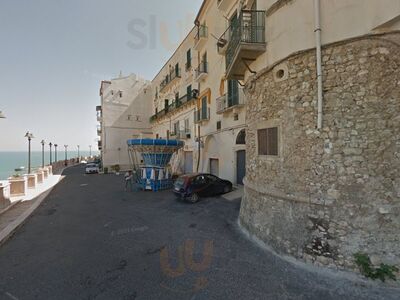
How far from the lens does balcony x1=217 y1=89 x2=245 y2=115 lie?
38.6ft

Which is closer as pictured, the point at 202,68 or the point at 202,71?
the point at 202,71

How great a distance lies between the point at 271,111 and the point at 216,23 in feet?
39.0

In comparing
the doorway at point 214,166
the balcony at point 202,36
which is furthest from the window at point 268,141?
the balcony at point 202,36

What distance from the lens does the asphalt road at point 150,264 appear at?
159 inches

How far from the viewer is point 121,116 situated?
99.0ft

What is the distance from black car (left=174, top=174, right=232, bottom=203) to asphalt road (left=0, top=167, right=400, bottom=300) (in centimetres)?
214

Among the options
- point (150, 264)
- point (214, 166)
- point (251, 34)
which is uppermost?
point (251, 34)

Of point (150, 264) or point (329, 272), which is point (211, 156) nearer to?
point (150, 264)

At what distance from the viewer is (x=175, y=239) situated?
6461mm

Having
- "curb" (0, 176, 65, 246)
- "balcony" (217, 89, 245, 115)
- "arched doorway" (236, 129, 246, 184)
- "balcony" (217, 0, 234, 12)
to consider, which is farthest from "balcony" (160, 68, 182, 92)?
"curb" (0, 176, 65, 246)

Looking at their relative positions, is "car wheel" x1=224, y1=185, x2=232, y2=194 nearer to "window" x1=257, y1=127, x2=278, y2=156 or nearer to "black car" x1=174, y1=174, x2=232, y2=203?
"black car" x1=174, y1=174, x2=232, y2=203

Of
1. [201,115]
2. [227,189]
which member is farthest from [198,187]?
A: [201,115]

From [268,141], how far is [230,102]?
7149 mm

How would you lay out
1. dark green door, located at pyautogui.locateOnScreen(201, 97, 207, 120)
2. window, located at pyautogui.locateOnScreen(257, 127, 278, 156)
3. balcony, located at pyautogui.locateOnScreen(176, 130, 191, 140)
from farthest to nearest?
balcony, located at pyautogui.locateOnScreen(176, 130, 191, 140) → dark green door, located at pyautogui.locateOnScreen(201, 97, 207, 120) → window, located at pyautogui.locateOnScreen(257, 127, 278, 156)
